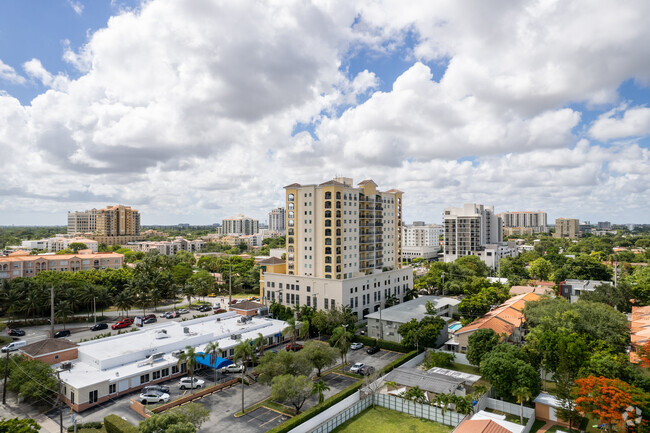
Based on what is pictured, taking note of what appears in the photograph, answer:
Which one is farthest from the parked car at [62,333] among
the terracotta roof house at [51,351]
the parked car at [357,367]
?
the parked car at [357,367]

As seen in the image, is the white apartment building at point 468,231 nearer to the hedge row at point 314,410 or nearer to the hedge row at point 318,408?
the hedge row at point 318,408

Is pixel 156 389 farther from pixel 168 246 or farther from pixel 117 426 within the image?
pixel 168 246

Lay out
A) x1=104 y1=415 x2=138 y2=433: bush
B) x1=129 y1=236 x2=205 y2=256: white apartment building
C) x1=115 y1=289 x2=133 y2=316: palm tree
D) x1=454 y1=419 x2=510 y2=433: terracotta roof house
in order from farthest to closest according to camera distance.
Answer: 1. x1=129 y1=236 x2=205 y2=256: white apartment building
2. x1=115 y1=289 x2=133 y2=316: palm tree
3. x1=454 y1=419 x2=510 y2=433: terracotta roof house
4. x1=104 y1=415 x2=138 y2=433: bush

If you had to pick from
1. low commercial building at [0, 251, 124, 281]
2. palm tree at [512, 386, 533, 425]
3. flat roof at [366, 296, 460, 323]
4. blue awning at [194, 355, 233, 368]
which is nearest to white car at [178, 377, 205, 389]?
blue awning at [194, 355, 233, 368]

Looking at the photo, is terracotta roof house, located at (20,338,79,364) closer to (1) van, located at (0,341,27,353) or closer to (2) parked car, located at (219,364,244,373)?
(1) van, located at (0,341,27,353)

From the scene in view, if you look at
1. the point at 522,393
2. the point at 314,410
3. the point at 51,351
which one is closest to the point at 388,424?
the point at 314,410
